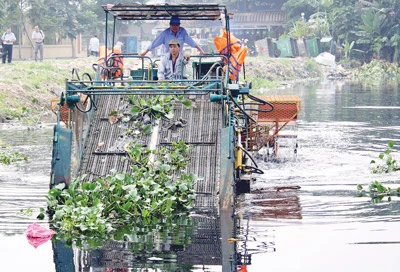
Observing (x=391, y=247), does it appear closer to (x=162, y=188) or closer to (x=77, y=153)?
(x=162, y=188)

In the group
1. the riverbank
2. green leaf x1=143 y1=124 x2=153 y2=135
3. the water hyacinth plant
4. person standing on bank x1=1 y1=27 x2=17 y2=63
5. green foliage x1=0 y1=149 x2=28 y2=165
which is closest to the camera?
the water hyacinth plant

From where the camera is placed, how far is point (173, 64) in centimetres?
1644

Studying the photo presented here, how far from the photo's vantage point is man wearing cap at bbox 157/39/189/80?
16.3m

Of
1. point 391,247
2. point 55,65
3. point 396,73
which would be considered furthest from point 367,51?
point 391,247

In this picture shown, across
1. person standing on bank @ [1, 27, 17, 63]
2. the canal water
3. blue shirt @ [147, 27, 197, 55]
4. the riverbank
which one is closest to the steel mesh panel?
the canal water

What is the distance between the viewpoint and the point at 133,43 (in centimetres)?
6184

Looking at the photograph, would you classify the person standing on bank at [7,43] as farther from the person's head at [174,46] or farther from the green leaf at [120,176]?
the green leaf at [120,176]

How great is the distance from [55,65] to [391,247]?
29308 mm

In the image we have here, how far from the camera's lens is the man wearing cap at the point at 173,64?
16.3m

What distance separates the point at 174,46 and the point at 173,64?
1.30ft

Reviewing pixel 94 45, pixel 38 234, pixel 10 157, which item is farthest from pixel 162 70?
pixel 94 45

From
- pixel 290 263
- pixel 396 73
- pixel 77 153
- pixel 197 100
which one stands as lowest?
pixel 290 263

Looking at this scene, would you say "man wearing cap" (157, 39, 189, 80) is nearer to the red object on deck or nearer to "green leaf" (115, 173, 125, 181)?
"green leaf" (115, 173, 125, 181)

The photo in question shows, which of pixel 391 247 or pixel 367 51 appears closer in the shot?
pixel 391 247
